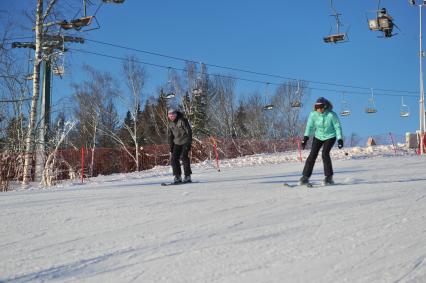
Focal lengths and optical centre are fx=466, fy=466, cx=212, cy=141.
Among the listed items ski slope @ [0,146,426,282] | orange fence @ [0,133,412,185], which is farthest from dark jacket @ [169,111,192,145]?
orange fence @ [0,133,412,185]

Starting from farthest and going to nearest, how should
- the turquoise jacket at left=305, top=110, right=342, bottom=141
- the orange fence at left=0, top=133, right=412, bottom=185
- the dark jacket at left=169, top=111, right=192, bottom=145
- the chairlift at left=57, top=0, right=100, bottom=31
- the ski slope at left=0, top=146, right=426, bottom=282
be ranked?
the orange fence at left=0, top=133, right=412, bottom=185 → the chairlift at left=57, top=0, right=100, bottom=31 → the dark jacket at left=169, top=111, right=192, bottom=145 → the turquoise jacket at left=305, top=110, right=342, bottom=141 → the ski slope at left=0, top=146, right=426, bottom=282

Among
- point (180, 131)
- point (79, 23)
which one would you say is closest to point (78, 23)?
point (79, 23)

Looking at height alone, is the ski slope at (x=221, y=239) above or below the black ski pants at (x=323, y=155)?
below

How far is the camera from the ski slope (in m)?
3.12

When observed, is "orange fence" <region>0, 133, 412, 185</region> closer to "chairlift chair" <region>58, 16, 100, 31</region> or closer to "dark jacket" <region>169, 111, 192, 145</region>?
"chairlift chair" <region>58, 16, 100, 31</region>

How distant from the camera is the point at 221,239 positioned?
4.02m

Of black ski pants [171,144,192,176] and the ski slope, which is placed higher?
black ski pants [171,144,192,176]

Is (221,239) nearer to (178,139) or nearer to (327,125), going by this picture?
(327,125)

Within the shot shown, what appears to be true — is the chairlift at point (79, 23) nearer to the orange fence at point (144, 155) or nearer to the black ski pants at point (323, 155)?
the black ski pants at point (323, 155)

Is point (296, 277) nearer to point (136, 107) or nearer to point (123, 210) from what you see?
point (123, 210)

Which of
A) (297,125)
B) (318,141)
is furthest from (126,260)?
(297,125)

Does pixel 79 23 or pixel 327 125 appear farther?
pixel 79 23

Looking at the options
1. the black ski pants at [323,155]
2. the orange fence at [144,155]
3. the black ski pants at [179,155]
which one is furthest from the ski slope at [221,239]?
the orange fence at [144,155]

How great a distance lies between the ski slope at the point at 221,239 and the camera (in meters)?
3.12
